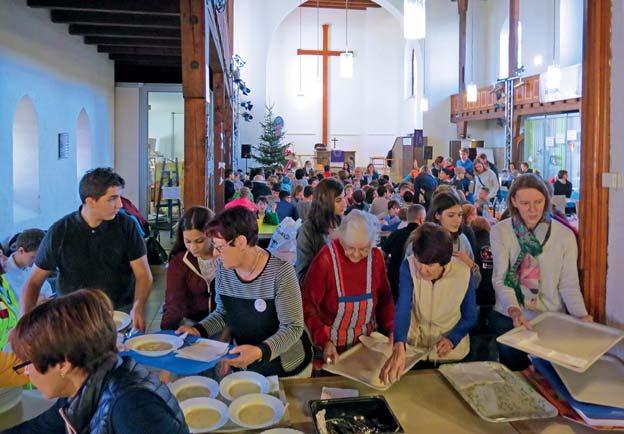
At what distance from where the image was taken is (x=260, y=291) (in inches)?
91.1

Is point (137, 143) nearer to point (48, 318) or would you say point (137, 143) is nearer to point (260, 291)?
point (260, 291)

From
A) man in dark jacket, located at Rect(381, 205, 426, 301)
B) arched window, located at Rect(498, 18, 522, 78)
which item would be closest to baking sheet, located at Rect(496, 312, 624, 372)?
man in dark jacket, located at Rect(381, 205, 426, 301)

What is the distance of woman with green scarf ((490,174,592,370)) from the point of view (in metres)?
2.68

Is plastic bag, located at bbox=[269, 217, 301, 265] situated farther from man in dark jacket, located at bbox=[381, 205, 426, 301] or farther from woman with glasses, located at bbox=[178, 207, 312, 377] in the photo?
woman with glasses, located at bbox=[178, 207, 312, 377]

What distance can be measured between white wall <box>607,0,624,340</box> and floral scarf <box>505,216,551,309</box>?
28 centimetres

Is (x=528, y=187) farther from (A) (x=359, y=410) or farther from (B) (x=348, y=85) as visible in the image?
(B) (x=348, y=85)

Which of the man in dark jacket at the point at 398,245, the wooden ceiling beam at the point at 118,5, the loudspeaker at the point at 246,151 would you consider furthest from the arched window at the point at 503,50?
the man in dark jacket at the point at 398,245

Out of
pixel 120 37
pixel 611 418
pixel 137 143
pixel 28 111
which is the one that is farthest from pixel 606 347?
pixel 137 143

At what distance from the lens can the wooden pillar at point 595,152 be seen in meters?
2.67

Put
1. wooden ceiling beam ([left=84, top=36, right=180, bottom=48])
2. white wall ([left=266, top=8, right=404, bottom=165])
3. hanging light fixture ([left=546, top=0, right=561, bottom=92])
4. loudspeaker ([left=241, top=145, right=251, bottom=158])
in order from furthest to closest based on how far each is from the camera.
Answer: white wall ([left=266, top=8, right=404, bottom=165]) < loudspeaker ([left=241, top=145, right=251, bottom=158]) < hanging light fixture ([left=546, top=0, right=561, bottom=92]) < wooden ceiling beam ([left=84, top=36, right=180, bottom=48])

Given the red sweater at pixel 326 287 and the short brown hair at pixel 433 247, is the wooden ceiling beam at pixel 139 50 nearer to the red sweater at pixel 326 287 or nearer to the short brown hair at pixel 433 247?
the red sweater at pixel 326 287

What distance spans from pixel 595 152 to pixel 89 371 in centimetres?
234

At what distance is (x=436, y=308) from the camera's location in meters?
2.60

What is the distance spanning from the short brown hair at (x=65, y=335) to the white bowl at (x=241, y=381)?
73 centimetres
